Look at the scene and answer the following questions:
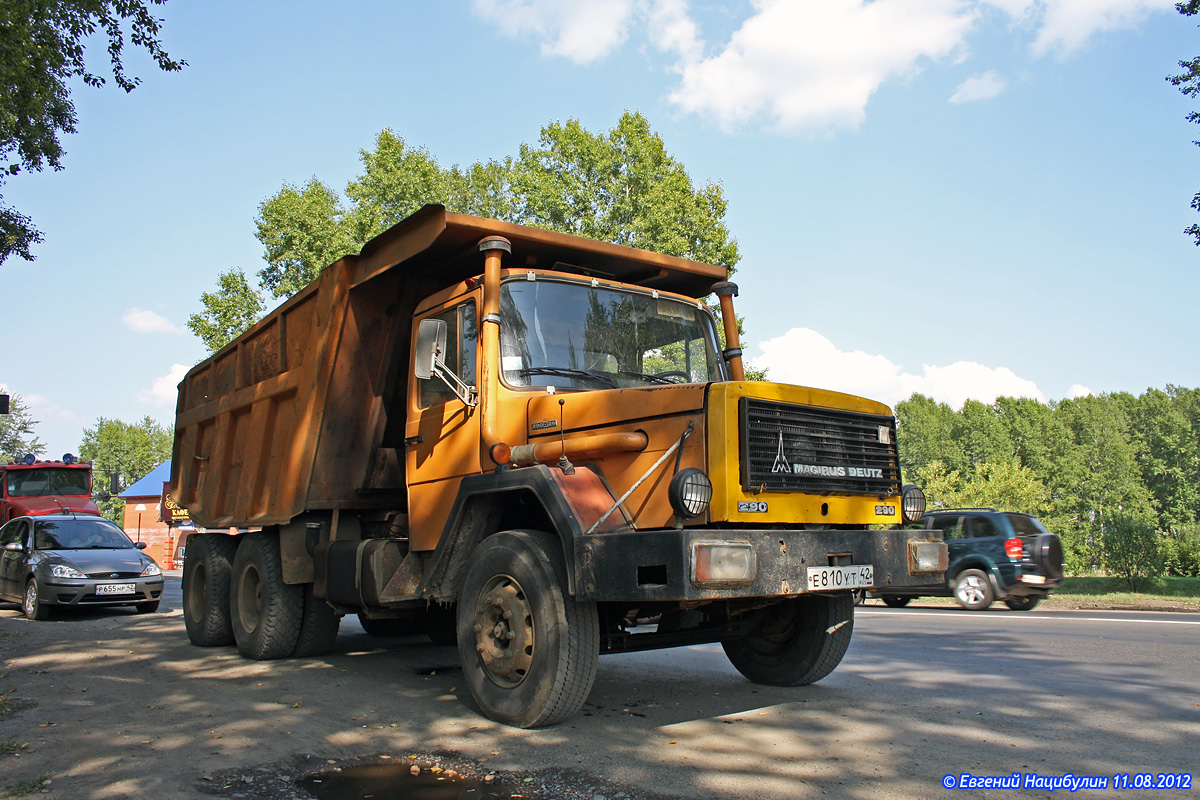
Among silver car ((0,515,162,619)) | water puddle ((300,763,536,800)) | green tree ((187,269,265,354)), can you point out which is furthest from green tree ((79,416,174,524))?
water puddle ((300,763,536,800))

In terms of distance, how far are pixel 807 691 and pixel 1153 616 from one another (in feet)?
29.0

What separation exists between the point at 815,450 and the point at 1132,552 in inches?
702

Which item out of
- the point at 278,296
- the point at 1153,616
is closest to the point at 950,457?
the point at 278,296

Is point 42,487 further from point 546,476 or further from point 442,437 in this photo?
point 546,476

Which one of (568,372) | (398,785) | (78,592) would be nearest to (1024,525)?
(568,372)

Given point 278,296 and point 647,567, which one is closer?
point 647,567

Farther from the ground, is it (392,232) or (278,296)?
(278,296)

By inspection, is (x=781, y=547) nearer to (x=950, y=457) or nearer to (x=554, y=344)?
(x=554, y=344)

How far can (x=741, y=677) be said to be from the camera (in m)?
6.83

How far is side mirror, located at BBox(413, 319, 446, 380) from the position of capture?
18.7 ft

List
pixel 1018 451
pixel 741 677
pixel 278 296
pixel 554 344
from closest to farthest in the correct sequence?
pixel 554 344
pixel 741 677
pixel 278 296
pixel 1018 451

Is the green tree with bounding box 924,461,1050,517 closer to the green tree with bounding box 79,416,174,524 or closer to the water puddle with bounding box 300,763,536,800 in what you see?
the water puddle with bounding box 300,763,536,800

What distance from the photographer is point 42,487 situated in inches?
876

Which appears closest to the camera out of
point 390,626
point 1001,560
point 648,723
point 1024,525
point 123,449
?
point 648,723
